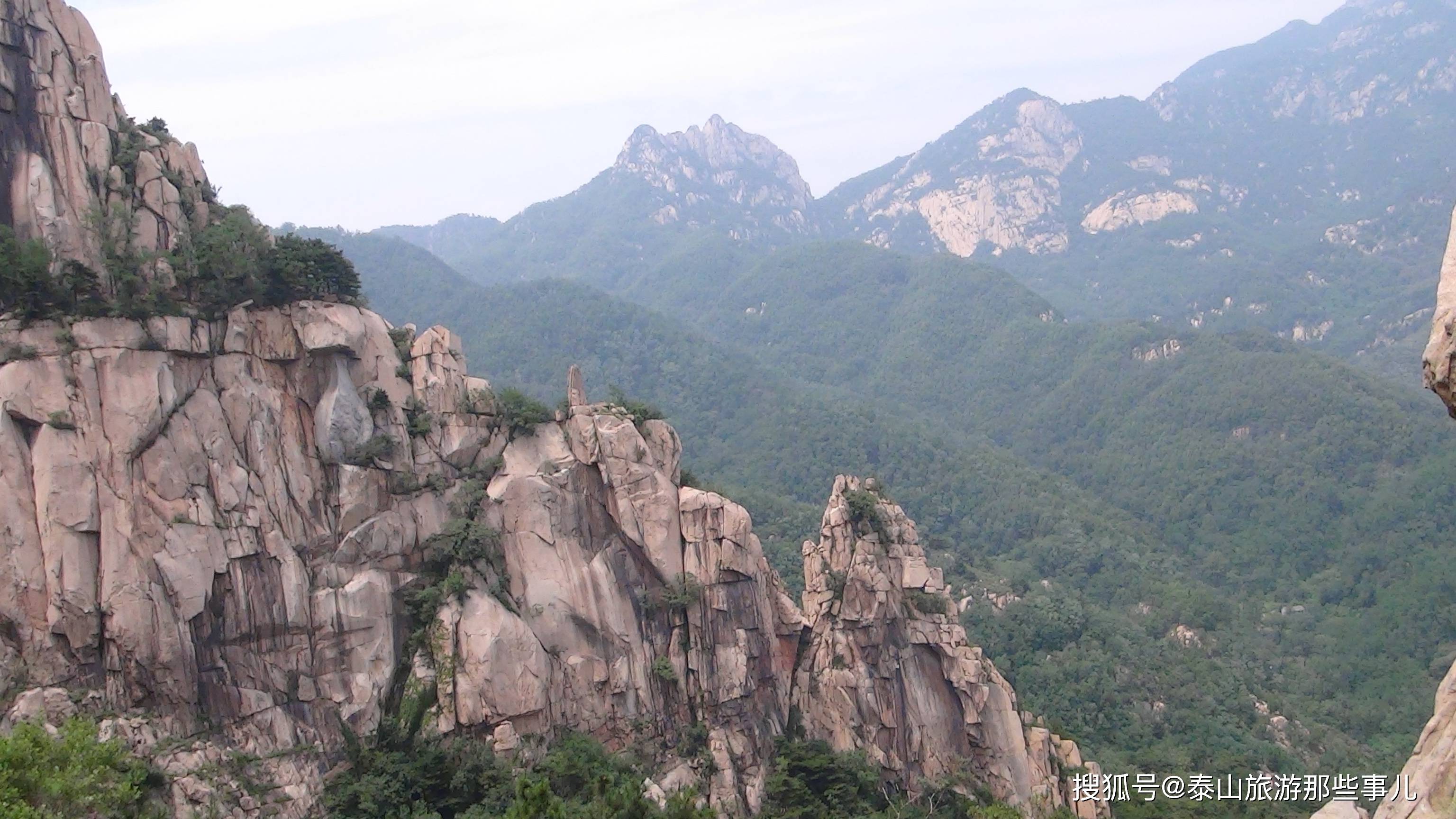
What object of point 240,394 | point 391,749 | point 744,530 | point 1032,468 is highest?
point 240,394

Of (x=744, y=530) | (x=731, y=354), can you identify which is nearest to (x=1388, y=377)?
(x=731, y=354)

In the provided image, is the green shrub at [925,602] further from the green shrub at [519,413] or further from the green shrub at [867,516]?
the green shrub at [519,413]

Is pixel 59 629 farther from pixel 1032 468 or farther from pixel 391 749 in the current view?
pixel 1032 468

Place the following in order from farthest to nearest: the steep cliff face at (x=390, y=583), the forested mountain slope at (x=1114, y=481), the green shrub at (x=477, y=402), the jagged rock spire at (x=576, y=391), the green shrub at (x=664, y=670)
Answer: the forested mountain slope at (x=1114, y=481)
the jagged rock spire at (x=576, y=391)
the green shrub at (x=477, y=402)
the green shrub at (x=664, y=670)
the steep cliff face at (x=390, y=583)

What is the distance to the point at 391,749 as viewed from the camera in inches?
1074

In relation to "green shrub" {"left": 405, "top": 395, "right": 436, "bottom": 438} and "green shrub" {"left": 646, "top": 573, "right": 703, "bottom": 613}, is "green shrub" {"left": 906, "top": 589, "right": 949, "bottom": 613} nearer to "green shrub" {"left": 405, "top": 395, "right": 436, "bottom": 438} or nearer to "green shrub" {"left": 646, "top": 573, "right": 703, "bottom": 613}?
"green shrub" {"left": 646, "top": 573, "right": 703, "bottom": 613}

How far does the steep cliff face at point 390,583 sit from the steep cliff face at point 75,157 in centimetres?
303

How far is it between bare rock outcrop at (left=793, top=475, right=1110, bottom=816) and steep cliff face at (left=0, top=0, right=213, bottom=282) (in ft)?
71.4

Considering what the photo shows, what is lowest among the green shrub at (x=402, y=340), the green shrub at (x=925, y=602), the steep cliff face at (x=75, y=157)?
the green shrub at (x=925, y=602)

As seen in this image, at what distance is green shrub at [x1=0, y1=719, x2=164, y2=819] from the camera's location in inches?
763

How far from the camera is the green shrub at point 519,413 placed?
108ft

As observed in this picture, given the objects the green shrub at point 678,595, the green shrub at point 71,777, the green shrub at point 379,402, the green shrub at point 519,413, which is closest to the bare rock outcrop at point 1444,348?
the green shrub at point 71,777

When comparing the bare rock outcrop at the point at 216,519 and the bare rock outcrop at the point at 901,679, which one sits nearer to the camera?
the bare rock outcrop at the point at 216,519

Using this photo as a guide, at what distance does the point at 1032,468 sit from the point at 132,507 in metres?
99.3
